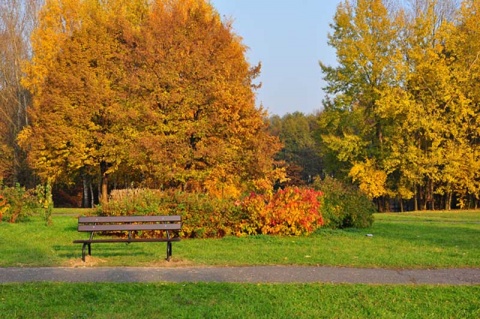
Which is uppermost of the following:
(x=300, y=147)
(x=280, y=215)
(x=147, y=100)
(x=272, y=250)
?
(x=300, y=147)

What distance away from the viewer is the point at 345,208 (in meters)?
15.4

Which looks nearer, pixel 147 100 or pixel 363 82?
pixel 147 100

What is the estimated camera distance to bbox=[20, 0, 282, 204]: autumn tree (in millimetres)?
21344

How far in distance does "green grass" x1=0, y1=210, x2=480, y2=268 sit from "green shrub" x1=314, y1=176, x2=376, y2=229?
33.1 inches

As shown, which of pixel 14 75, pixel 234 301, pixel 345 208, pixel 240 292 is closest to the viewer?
pixel 234 301

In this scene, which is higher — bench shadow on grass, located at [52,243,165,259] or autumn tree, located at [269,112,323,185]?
autumn tree, located at [269,112,323,185]

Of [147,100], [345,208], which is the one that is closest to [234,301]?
[345,208]

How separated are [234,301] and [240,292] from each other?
452 mm

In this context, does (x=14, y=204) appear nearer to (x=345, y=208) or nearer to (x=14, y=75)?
(x=345, y=208)

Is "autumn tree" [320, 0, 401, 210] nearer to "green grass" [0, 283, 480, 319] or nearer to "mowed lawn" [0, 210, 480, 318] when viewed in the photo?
"mowed lawn" [0, 210, 480, 318]

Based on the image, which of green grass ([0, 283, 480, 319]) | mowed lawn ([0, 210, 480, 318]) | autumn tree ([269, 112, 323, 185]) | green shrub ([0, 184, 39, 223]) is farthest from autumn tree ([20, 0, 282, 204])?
autumn tree ([269, 112, 323, 185])

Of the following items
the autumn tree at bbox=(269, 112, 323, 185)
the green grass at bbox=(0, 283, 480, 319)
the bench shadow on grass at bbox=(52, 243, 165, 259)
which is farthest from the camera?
the autumn tree at bbox=(269, 112, 323, 185)

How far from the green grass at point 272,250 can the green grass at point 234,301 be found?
6.51ft

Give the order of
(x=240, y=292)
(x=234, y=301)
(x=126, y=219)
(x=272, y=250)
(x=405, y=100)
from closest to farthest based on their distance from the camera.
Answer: (x=234, y=301) < (x=240, y=292) < (x=126, y=219) < (x=272, y=250) < (x=405, y=100)
